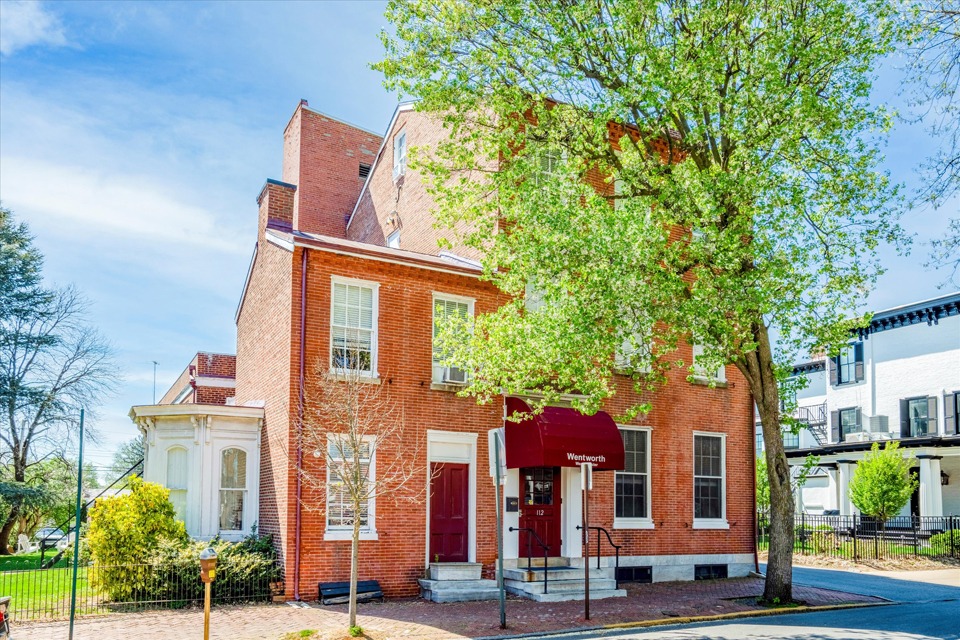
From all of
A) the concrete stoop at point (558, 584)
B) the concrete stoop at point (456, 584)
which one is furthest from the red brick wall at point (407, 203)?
the concrete stoop at point (558, 584)

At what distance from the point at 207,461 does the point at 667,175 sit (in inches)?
438

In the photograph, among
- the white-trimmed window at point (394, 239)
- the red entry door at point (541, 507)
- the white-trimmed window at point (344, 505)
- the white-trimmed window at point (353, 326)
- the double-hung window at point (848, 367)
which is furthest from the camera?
the double-hung window at point (848, 367)

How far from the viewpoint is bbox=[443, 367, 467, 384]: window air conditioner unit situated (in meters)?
18.2

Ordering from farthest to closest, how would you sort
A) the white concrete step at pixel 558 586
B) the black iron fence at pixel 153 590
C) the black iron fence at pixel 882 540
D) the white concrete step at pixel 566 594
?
the black iron fence at pixel 882 540
the white concrete step at pixel 558 586
the white concrete step at pixel 566 594
the black iron fence at pixel 153 590

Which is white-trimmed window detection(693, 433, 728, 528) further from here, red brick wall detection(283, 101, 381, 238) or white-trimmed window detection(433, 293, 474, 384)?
red brick wall detection(283, 101, 381, 238)

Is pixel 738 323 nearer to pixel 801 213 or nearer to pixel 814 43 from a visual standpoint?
pixel 801 213

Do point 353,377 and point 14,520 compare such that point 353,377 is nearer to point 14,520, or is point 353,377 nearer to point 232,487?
point 232,487

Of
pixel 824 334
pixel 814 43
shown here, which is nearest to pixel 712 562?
pixel 824 334

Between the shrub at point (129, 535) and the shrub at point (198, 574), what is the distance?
0.18m

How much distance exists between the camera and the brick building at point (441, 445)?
660 inches

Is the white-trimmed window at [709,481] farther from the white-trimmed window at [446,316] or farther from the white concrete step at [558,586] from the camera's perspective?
the white-trimmed window at [446,316]

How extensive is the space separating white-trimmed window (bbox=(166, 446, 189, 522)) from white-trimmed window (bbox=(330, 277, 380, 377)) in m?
4.08

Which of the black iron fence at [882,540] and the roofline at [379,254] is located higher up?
the roofline at [379,254]

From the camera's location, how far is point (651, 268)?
605 inches
